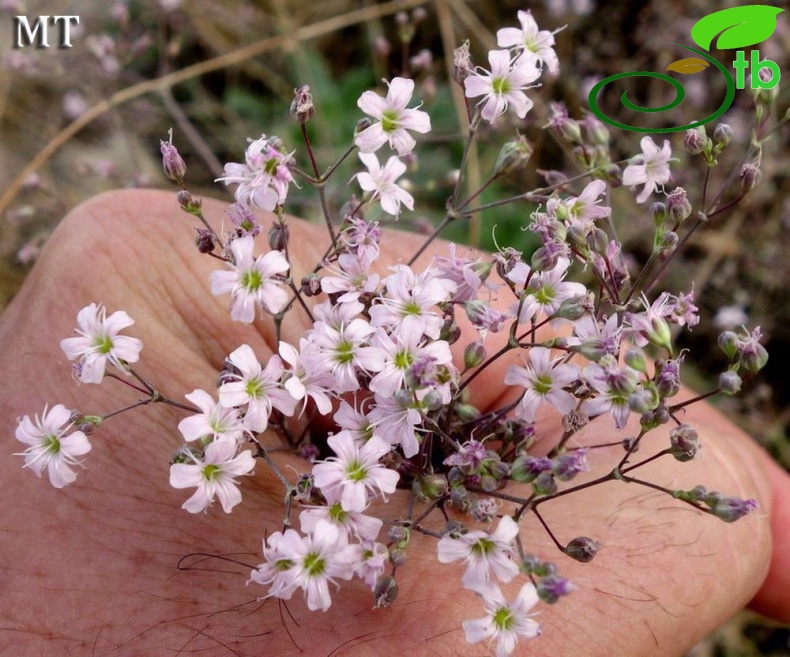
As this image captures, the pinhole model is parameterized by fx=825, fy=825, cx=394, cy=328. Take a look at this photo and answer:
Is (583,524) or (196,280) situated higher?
(196,280)

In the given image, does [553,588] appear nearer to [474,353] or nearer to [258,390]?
[474,353]

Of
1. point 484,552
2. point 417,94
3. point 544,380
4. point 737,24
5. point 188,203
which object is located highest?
point 188,203

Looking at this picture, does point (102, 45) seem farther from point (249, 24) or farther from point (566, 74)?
point (566, 74)

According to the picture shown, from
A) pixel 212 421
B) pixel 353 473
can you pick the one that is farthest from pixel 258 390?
pixel 353 473

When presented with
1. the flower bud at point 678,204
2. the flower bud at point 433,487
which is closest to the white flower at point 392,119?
the flower bud at point 678,204

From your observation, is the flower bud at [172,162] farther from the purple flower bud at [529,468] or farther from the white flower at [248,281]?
the purple flower bud at [529,468]

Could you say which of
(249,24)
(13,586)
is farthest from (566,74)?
(13,586)

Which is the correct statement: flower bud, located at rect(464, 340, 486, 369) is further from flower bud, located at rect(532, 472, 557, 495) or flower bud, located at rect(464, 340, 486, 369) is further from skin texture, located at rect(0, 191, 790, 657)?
skin texture, located at rect(0, 191, 790, 657)
